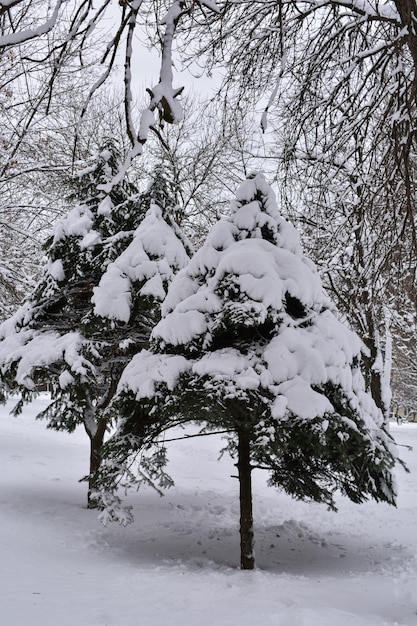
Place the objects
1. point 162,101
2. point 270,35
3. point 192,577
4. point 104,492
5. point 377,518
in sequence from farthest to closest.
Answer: point 377,518, point 104,492, point 192,577, point 270,35, point 162,101

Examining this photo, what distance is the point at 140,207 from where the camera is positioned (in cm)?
977

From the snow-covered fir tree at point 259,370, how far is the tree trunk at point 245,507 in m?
0.01

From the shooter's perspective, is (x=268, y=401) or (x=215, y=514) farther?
(x=215, y=514)

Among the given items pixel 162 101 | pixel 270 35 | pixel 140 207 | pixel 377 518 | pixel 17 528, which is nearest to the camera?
pixel 162 101

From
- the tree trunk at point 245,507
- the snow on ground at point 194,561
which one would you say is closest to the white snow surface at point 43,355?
the snow on ground at point 194,561

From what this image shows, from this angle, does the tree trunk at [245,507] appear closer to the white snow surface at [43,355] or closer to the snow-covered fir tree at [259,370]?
the snow-covered fir tree at [259,370]

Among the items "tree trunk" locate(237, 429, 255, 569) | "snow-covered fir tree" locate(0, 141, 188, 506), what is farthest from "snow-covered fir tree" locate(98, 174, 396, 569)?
"snow-covered fir tree" locate(0, 141, 188, 506)

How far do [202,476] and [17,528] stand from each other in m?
8.49

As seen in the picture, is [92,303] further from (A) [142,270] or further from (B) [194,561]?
(B) [194,561]

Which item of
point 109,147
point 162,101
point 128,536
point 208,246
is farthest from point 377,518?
point 162,101

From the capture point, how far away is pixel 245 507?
6.32 meters

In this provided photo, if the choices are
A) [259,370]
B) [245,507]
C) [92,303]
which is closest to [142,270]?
[92,303]

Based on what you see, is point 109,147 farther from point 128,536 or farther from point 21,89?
point 128,536

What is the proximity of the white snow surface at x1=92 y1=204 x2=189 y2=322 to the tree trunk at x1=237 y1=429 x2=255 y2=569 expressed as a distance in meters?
2.77
